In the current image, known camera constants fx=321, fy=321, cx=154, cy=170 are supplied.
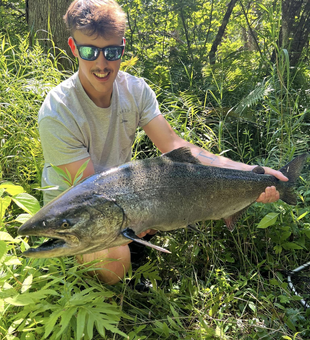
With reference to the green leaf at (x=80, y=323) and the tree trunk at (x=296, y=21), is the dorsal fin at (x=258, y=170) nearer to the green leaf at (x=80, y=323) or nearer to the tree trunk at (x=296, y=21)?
the green leaf at (x=80, y=323)

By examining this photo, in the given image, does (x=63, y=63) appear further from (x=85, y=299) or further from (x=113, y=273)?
(x=85, y=299)

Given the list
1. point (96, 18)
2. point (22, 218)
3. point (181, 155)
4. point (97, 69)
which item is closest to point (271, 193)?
point (181, 155)

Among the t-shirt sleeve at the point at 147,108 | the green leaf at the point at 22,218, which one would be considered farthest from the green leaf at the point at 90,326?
the t-shirt sleeve at the point at 147,108

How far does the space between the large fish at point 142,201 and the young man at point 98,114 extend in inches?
10.9

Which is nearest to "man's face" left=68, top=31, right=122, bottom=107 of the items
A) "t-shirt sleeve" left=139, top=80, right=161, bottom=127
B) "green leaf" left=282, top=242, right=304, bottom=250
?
"t-shirt sleeve" left=139, top=80, right=161, bottom=127

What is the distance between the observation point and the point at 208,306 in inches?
105

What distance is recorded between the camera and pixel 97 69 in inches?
100

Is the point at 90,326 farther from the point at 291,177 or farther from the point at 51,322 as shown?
the point at 291,177

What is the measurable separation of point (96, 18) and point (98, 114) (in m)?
0.75

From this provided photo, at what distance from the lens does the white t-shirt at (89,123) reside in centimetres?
249

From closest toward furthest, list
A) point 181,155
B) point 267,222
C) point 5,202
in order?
point 5,202 < point 181,155 < point 267,222

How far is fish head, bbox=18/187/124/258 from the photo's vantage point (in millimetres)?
1637

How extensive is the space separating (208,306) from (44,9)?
443 centimetres

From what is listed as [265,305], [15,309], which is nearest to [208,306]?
[265,305]
